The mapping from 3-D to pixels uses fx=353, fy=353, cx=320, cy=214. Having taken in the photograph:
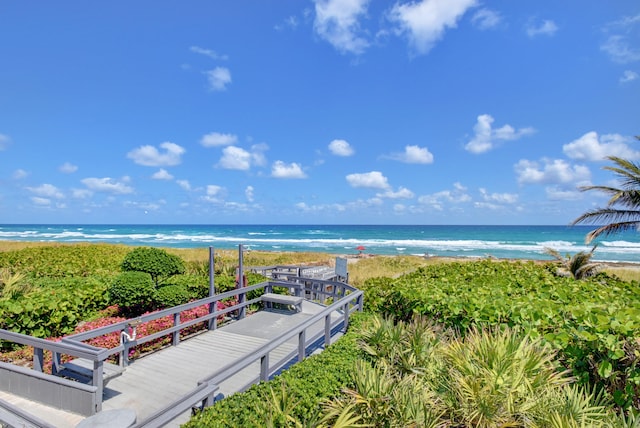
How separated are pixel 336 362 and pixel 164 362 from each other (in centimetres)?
356

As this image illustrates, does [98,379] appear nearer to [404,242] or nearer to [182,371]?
[182,371]

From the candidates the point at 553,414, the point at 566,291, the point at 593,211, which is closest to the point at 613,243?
the point at 593,211

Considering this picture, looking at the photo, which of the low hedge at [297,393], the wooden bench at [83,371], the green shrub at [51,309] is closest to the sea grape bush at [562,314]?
the low hedge at [297,393]

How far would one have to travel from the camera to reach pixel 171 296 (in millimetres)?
10234

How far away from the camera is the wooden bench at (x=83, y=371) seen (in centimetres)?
514

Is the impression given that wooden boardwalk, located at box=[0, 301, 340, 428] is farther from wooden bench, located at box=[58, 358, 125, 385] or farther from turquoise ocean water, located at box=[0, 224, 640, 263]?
turquoise ocean water, located at box=[0, 224, 640, 263]

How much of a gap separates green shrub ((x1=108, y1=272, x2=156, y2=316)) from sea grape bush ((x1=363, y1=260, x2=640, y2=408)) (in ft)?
21.1

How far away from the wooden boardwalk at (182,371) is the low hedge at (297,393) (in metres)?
0.87

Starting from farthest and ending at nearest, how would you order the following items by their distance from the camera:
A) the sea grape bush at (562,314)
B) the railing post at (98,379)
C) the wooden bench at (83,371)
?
the wooden bench at (83,371) → the railing post at (98,379) → the sea grape bush at (562,314)

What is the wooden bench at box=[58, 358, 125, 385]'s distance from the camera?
5139 mm

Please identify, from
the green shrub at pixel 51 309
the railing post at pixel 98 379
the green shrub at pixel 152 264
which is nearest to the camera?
the railing post at pixel 98 379

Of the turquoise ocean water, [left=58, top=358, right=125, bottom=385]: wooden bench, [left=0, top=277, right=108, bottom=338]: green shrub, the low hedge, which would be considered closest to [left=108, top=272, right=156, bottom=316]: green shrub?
[left=0, top=277, right=108, bottom=338]: green shrub

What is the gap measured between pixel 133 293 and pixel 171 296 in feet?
3.46

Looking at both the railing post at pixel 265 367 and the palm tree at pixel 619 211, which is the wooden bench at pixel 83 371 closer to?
the railing post at pixel 265 367
